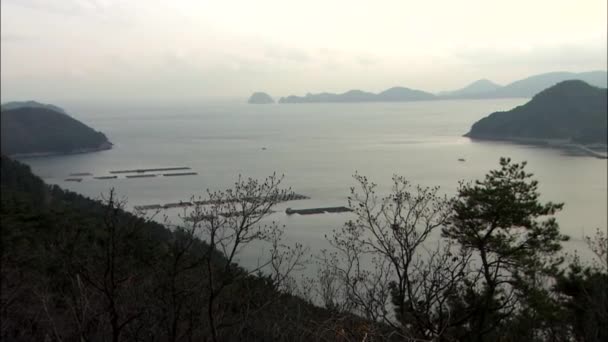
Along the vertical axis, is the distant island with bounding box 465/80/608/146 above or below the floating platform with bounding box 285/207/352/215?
above

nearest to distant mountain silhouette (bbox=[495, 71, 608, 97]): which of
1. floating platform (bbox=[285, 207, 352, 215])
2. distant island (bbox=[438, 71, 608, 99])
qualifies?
distant island (bbox=[438, 71, 608, 99])

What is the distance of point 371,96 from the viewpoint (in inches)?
812

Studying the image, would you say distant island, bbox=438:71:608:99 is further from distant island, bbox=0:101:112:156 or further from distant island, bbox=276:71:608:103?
distant island, bbox=0:101:112:156

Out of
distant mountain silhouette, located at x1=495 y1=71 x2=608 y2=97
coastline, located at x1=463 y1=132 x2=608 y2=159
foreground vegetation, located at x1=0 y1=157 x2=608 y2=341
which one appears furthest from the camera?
coastline, located at x1=463 y1=132 x2=608 y2=159

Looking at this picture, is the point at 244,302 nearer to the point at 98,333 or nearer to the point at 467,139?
the point at 98,333

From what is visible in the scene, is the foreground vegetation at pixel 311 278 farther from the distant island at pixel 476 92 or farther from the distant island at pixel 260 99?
the distant island at pixel 260 99

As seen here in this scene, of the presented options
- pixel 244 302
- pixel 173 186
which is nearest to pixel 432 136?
pixel 173 186

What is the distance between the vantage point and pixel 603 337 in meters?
3.46

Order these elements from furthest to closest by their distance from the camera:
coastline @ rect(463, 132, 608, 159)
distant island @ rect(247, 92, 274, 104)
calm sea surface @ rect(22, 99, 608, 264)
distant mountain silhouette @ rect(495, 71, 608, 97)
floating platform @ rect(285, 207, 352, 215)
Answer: distant island @ rect(247, 92, 274, 104)
coastline @ rect(463, 132, 608, 159)
distant mountain silhouette @ rect(495, 71, 608, 97)
calm sea surface @ rect(22, 99, 608, 264)
floating platform @ rect(285, 207, 352, 215)

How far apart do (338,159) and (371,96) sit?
1147cm

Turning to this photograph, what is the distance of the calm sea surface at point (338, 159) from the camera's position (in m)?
7.18

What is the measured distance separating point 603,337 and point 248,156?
6.52 m

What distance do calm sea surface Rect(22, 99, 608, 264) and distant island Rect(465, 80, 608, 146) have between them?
0.44m

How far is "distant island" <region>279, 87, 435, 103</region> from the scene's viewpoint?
1805 centimetres
